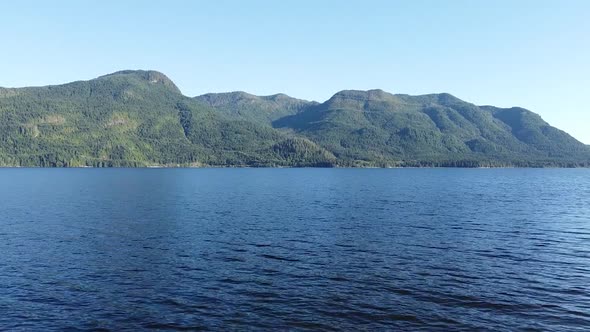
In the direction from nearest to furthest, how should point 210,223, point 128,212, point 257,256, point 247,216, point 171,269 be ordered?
point 171,269
point 257,256
point 210,223
point 247,216
point 128,212

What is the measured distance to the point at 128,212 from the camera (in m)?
109

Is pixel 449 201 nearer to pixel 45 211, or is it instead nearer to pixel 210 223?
pixel 210 223

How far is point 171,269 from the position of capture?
54.1 m

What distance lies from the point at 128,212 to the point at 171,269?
6131 cm

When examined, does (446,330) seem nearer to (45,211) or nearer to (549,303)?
(549,303)

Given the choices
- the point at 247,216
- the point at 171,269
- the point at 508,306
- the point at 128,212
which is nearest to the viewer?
the point at 508,306

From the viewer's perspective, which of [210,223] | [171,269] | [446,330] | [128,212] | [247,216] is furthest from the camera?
[128,212]

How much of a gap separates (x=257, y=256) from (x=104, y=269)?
19669 mm

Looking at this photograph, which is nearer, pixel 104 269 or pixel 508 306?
pixel 508 306

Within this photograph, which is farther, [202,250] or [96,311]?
[202,250]

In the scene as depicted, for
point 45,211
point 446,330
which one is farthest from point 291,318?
point 45,211

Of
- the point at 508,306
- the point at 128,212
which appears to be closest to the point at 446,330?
the point at 508,306

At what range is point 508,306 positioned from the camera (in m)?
41.8

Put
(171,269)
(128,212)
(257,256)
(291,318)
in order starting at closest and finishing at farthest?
(291,318) < (171,269) < (257,256) < (128,212)
